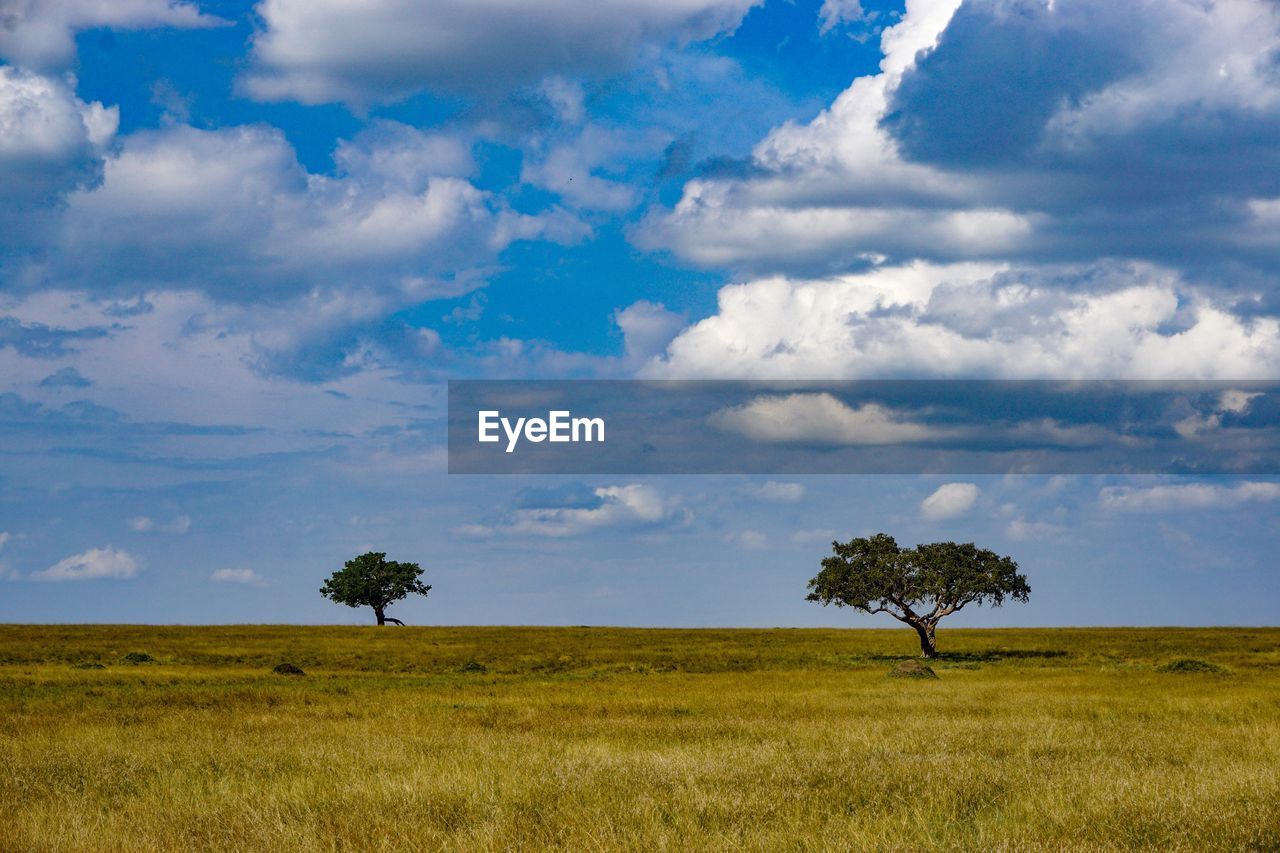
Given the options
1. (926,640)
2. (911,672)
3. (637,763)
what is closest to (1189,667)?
(911,672)

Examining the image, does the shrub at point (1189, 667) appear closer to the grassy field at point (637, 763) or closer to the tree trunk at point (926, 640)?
the grassy field at point (637, 763)

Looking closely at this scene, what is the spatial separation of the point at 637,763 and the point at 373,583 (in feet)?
323

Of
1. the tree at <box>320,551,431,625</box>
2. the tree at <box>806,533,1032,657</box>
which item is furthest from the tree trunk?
the tree at <box>320,551,431,625</box>

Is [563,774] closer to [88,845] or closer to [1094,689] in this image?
[88,845]

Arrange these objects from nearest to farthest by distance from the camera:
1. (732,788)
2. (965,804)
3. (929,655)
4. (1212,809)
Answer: (1212,809), (965,804), (732,788), (929,655)

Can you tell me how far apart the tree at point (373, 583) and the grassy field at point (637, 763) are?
220 ft

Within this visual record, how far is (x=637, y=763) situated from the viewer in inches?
656

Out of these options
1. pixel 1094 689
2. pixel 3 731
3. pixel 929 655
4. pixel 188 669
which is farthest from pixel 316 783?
pixel 929 655

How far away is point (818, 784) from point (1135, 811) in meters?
4.00

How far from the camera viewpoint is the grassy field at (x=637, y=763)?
1143 cm

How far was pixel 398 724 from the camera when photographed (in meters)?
24.5

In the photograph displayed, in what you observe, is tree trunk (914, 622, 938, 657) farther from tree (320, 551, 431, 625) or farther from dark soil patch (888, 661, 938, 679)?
tree (320, 551, 431, 625)

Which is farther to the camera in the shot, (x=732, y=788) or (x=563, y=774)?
(x=563, y=774)

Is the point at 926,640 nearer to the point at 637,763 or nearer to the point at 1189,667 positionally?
the point at 1189,667
